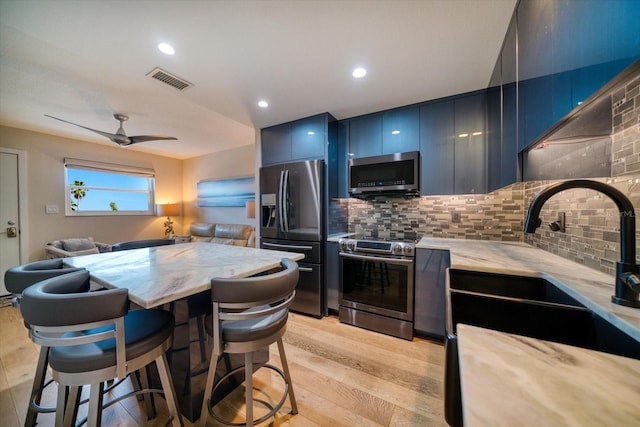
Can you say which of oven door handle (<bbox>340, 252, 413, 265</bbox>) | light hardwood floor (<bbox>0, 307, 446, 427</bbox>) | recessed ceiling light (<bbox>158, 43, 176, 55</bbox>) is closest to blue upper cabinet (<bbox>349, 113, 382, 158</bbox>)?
oven door handle (<bbox>340, 252, 413, 265</bbox>)

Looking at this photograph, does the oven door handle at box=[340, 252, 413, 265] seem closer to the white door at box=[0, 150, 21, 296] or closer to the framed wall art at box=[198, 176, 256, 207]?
the framed wall art at box=[198, 176, 256, 207]

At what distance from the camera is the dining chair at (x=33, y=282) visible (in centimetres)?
112

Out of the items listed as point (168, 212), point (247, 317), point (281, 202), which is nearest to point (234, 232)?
point (168, 212)

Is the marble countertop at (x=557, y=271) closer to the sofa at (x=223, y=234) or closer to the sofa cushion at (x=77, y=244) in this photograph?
the sofa at (x=223, y=234)

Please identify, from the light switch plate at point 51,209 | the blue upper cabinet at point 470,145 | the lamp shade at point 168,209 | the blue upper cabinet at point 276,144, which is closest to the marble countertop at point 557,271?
the blue upper cabinet at point 470,145

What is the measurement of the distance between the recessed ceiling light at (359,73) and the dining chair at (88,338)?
210cm

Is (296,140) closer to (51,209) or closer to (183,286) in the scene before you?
(183,286)

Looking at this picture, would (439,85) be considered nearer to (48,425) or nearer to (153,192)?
(48,425)

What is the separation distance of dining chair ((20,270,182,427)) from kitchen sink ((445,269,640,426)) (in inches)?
45.4

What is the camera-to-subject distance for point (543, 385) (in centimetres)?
42

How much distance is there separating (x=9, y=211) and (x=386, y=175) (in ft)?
17.9

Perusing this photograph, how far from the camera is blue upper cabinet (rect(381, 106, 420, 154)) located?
246cm

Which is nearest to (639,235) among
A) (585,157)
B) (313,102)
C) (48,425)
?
(585,157)

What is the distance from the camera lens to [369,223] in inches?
116
